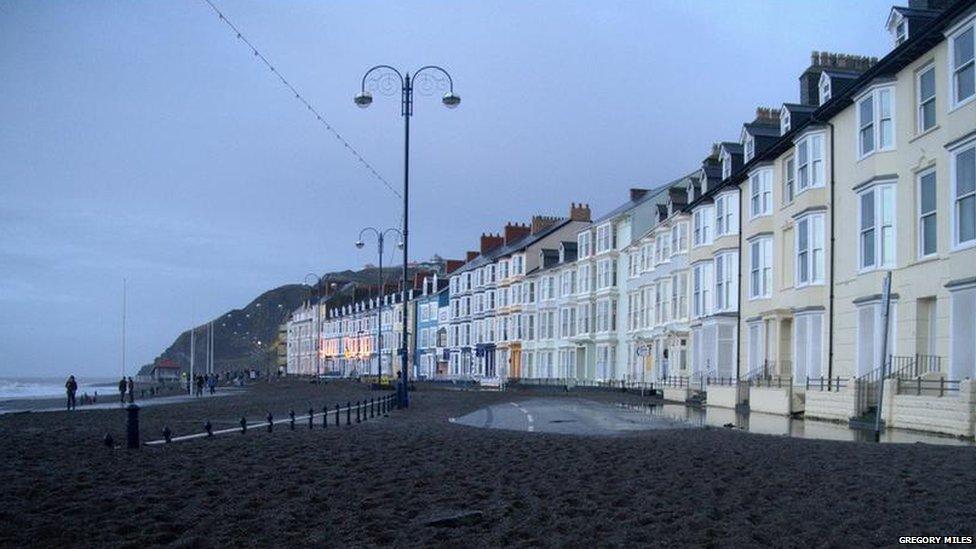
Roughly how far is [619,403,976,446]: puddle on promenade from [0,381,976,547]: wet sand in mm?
2937

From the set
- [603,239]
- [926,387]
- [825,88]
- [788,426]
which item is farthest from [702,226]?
[603,239]

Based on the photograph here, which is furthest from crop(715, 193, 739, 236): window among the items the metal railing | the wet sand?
the wet sand

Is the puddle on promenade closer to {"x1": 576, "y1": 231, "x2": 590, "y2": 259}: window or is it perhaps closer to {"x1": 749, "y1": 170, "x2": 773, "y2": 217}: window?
{"x1": 749, "y1": 170, "x2": 773, "y2": 217}: window

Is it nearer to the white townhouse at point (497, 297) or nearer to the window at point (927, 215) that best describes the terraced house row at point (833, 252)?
the window at point (927, 215)

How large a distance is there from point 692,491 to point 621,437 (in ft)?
29.7

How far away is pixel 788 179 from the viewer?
114 feet

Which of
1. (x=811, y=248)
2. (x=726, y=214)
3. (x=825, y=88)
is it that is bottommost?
(x=811, y=248)

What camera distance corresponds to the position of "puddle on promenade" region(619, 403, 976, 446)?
20.1 metres

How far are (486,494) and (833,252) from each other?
73.8ft

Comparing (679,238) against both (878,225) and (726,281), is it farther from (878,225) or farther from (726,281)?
(878,225)

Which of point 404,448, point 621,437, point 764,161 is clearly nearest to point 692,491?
point 404,448

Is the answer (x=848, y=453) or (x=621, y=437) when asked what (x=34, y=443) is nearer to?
(x=621, y=437)

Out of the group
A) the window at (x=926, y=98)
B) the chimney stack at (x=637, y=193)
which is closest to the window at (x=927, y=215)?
the window at (x=926, y=98)

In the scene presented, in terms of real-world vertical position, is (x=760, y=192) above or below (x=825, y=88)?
below
